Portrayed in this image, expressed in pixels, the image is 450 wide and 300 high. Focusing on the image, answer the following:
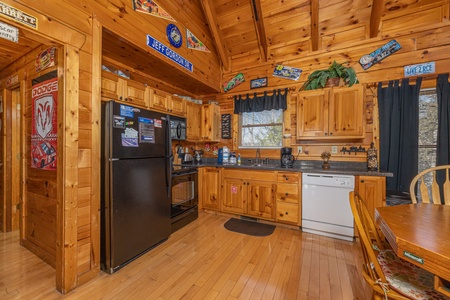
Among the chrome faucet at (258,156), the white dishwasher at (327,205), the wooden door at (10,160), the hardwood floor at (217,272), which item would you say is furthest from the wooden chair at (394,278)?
the wooden door at (10,160)

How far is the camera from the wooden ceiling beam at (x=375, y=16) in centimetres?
269

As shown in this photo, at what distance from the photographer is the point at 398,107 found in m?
2.77

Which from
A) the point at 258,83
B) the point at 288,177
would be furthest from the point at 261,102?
the point at 288,177

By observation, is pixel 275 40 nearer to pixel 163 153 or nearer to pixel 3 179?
pixel 163 153

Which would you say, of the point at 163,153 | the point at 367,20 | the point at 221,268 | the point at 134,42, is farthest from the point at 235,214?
the point at 367,20

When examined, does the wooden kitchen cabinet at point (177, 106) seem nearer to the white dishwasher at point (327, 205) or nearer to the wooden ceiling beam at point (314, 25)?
the white dishwasher at point (327, 205)

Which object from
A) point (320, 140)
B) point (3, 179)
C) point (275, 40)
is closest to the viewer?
point (3, 179)

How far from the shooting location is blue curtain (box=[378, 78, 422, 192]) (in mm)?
2670

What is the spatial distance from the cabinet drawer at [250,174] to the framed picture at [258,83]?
1777 millimetres

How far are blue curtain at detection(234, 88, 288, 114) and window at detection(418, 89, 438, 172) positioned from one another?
75.7 inches

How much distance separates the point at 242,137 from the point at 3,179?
387 cm

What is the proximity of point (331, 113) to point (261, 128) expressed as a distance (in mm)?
1325

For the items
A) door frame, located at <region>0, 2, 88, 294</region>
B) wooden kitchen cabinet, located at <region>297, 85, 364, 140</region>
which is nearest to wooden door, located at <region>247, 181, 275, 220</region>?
wooden kitchen cabinet, located at <region>297, 85, 364, 140</region>

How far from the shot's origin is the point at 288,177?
296 centimetres
